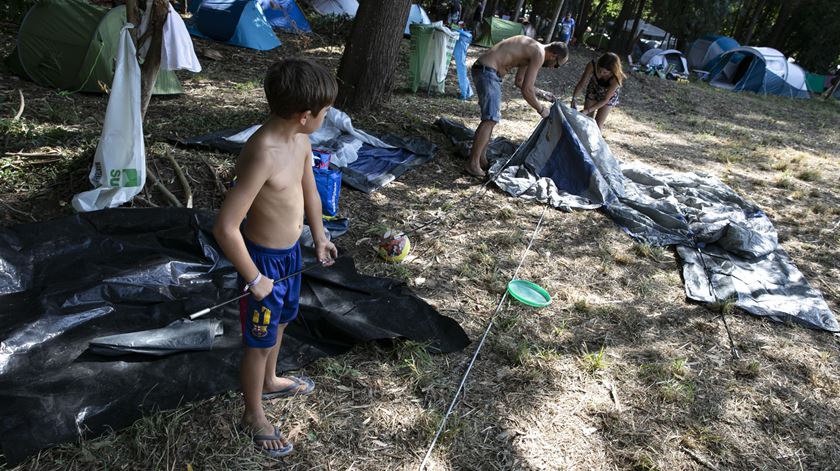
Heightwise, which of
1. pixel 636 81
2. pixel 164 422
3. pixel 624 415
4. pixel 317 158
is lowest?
pixel 164 422

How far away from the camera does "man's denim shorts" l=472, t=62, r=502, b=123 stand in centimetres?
475

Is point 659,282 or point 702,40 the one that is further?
point 702,40

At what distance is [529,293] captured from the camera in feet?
10.3

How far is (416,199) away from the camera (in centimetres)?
428

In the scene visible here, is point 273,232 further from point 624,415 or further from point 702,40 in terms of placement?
point 702,40

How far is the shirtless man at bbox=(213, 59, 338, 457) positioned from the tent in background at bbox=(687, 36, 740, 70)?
66.7ft

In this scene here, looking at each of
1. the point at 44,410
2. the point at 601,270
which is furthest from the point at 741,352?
the point at 44,410

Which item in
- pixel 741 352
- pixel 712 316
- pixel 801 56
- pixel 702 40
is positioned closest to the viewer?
pixel 741 352

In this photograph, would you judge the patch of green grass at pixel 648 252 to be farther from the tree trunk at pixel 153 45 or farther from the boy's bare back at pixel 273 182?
the tree trunk at pixel 153 45

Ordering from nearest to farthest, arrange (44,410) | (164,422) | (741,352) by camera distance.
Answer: (44,410) < (164,422) < (741,352)

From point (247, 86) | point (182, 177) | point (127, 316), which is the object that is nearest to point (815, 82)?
point (247, 86)

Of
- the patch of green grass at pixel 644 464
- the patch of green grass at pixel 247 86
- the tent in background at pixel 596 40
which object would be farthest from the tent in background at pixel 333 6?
the tent in background at pixel 596 40

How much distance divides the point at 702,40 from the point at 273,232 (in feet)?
76.5

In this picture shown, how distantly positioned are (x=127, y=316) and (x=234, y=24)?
822 cm
